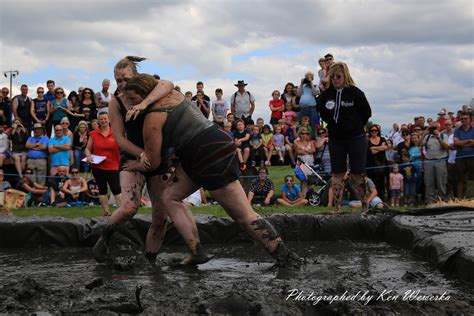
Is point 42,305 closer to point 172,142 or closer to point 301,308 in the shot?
point 301,308

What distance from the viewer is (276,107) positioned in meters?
16.4

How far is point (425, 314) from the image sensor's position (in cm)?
368

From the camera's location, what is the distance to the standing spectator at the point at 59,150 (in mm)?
13180

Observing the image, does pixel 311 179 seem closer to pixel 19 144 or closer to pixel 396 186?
pixel 396 186

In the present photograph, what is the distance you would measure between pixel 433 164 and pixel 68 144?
7.09 m

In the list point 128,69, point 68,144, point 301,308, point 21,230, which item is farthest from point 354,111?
point 68,144

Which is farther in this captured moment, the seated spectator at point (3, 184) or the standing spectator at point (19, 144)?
the standing spectator at point (19, 144)

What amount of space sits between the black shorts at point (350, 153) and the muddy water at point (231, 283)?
51.2 inches

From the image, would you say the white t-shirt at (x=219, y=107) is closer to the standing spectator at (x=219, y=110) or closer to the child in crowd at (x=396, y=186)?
the standing spectator at (x=219, y=110)

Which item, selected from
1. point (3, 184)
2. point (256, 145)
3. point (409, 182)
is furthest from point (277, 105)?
point (3, 184)

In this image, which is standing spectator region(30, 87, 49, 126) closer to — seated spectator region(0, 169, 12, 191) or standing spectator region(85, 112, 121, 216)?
seated spectator region(0, 169, 12, 191)

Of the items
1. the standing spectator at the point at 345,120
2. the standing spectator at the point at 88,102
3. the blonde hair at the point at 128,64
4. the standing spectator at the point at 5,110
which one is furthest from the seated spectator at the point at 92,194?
the blonde hair at the point at 128,64

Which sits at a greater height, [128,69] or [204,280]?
[128,69]

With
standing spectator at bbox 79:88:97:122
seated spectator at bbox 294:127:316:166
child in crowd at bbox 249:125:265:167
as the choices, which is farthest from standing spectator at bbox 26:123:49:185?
seated spectator at bbox 294:127:316:166
